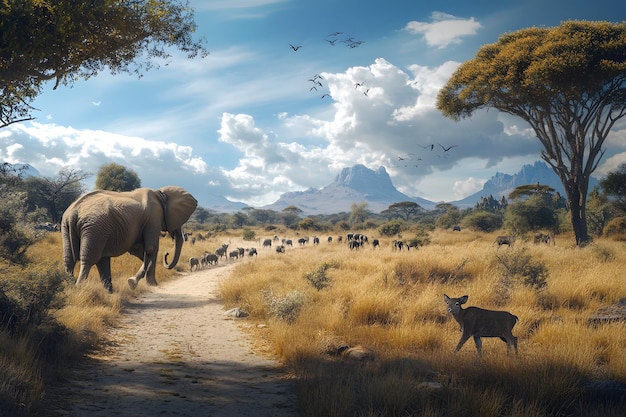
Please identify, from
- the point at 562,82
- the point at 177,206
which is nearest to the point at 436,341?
the point at 177,206

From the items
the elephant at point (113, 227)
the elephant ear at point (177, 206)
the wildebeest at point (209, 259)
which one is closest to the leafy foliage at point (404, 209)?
the wildebeest at point (209, 259)

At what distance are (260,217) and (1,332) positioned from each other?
122502 millimetres

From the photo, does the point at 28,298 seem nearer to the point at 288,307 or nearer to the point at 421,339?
the point at 288,307

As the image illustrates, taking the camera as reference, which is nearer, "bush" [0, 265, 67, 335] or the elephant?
"bush" [0, 265, 67, 335]

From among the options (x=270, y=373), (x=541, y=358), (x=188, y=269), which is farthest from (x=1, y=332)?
(x=188, y=269)

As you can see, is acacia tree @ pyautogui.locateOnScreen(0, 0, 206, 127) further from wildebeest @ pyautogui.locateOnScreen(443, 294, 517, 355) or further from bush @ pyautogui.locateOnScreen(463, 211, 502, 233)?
bush @ pyautogui.locateOnScreen(463, 211, 502, 233)

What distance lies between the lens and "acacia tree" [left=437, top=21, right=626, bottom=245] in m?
21.3

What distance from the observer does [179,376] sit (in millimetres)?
6453

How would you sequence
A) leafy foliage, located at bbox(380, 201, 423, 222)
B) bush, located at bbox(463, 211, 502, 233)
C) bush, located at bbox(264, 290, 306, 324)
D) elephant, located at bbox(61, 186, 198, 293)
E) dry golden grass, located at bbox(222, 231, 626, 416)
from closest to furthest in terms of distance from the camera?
dry golden grass, located at bbox(222, 231, 626, 416) < bush, located at bbox(264, 290, 306, 324) < elephant, located at bbox(61, 186, 198, 293) < bush, located at bbox(463, 211, 502, 233) < leafy foliage, located at bbox(380, 201, 423, 222)

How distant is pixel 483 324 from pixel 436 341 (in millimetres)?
1146

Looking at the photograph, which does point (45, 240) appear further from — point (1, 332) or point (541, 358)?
point (541, 358)

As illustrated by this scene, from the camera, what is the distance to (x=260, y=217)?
12812 centimetres

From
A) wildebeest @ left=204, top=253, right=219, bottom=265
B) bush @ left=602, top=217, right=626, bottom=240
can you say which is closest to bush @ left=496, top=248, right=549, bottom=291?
wildebeest @ left=204, top=253, right=219, bottom=265

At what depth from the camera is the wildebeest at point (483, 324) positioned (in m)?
6.82
